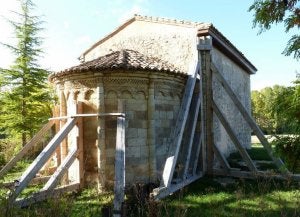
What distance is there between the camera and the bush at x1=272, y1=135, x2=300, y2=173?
5.51 metres

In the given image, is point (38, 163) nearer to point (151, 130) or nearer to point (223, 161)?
point (151, 130)

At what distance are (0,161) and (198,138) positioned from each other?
8634 mm

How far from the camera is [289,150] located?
5594 mm

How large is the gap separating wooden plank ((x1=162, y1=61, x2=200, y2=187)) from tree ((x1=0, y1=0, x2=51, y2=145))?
31.6 ft

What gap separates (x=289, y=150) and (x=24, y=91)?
47.8ft

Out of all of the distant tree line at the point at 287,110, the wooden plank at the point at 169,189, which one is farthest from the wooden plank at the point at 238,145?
the distant tree line at the point at 287,110

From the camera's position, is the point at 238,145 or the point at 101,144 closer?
the point at 101,144

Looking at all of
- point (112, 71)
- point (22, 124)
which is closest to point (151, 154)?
point (112, 71)

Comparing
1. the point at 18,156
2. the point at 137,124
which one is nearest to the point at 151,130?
the point at 137,124

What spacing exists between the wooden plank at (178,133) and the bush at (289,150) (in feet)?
9.61

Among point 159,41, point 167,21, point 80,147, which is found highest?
point 167,21

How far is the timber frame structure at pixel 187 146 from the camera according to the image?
23.8ft

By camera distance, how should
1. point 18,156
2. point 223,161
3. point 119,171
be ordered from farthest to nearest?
1. point 223,161
2. point 18,156
3. point 119,171

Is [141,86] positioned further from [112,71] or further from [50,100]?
[50,100]
